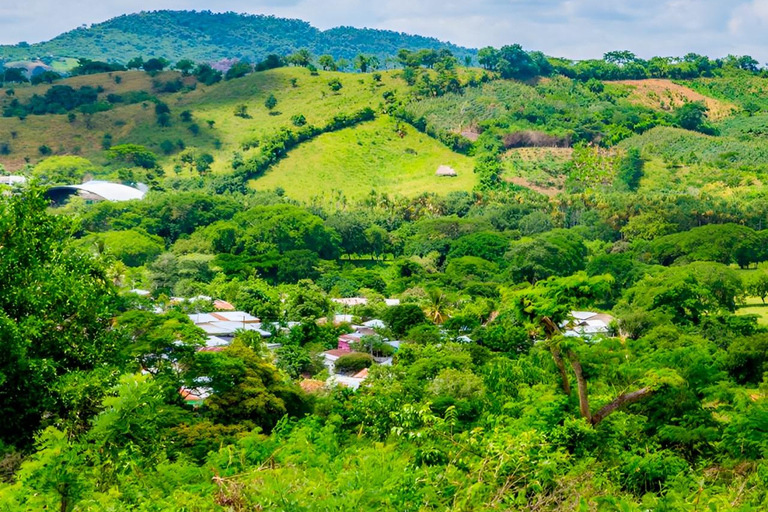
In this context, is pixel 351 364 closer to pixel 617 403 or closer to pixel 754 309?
pixel 617 403

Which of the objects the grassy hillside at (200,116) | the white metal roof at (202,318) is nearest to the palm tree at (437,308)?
the white metal roof at (202,318)

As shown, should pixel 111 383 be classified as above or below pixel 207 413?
above

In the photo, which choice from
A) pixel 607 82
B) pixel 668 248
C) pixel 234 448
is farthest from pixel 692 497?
pixel 607 82

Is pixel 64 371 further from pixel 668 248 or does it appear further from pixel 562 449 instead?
pixel 668 248

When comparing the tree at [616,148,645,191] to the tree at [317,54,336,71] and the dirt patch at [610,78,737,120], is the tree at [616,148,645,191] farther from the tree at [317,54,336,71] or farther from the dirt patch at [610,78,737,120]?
the tree at [317,54,336,71]

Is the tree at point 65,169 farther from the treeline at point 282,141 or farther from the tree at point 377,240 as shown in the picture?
the tree at point 377,240

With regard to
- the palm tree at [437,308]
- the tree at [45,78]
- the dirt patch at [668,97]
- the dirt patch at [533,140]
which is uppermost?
the dirt patch at [668,97]

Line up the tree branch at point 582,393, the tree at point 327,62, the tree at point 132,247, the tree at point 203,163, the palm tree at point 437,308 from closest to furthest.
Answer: the tree branch at point 582,393
the palm tree at point 437,308
the tree at point 132,247
the tree at point 203,163
the tree at point 327,62
